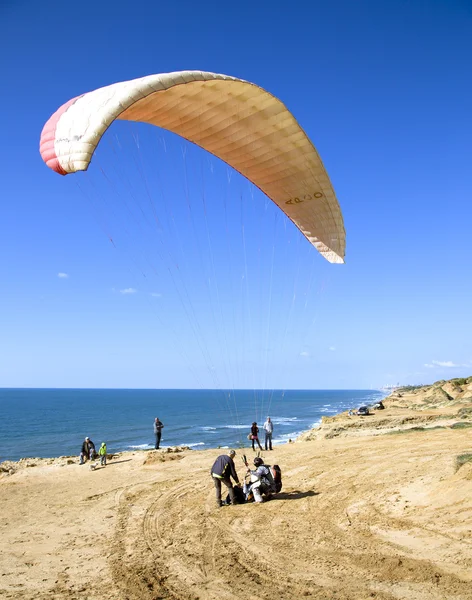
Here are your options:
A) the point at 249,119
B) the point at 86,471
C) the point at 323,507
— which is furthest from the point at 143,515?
the point at 249,119

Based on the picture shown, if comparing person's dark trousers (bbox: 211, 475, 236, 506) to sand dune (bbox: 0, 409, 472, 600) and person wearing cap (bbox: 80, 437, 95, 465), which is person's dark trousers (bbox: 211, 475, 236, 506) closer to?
sand dune (bbox: 0, 409, 472, 600)

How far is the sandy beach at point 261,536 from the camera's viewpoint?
5.07m

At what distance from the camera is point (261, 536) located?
22.1 ft

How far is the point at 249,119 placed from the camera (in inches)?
387

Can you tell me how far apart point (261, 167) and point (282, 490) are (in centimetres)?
777

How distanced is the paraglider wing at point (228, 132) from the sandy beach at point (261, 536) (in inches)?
225

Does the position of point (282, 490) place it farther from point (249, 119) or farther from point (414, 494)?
point (249, 119)

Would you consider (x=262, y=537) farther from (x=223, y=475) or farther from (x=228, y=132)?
(x=228, y=132)

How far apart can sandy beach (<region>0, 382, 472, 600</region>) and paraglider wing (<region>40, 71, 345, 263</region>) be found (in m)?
5.72

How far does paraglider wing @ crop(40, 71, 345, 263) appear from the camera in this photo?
745cm

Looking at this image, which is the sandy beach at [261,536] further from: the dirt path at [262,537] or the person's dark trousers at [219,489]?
the person's dark trousers at [219,489]

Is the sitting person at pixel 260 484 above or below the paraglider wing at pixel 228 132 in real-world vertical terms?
below

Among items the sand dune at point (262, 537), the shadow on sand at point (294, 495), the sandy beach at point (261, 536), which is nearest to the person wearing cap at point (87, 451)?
the sandy beach at point (261, 536)

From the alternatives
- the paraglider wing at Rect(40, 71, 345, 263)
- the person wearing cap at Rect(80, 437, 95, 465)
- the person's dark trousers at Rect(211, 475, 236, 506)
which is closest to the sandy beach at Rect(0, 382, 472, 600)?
the person's dark trousers at Rect(211, 475, 236, 506)
